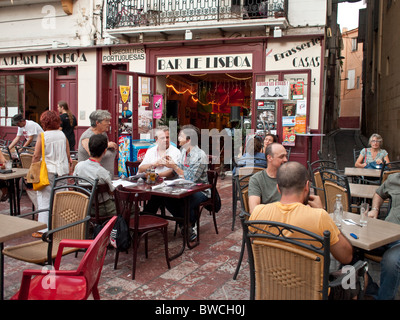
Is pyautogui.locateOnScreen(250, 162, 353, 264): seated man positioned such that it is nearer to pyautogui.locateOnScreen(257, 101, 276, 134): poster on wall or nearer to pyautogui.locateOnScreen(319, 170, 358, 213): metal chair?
pyautogui.locateOnScreen(319, 170, 358, 213): metal chair

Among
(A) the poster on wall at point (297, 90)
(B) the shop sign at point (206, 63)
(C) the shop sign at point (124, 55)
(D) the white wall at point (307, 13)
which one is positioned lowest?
(A) the poster on wall at point (297, 90)

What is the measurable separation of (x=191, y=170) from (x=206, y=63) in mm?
6086

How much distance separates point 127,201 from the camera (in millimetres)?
3717

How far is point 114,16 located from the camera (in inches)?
430

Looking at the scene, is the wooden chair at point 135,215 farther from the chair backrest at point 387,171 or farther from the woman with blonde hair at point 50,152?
the chair backrest at point 387,171

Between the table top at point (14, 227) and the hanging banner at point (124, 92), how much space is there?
7.11 metres

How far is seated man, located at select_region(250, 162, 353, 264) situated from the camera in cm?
220

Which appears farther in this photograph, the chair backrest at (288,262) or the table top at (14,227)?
the table top at (14,227)

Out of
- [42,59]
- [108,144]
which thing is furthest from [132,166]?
[42,59]

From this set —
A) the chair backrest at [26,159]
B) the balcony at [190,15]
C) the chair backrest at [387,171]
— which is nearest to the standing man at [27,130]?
the chair backrest at [26,159]

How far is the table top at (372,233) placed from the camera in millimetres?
2619

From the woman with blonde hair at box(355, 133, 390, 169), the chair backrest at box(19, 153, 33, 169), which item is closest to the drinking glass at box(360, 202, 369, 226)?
the woman with blonde hair at box(355, 133, 390, 169)

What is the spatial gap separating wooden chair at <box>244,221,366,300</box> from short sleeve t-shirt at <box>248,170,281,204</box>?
115 centimetres

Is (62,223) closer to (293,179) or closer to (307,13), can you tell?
(293,179)
